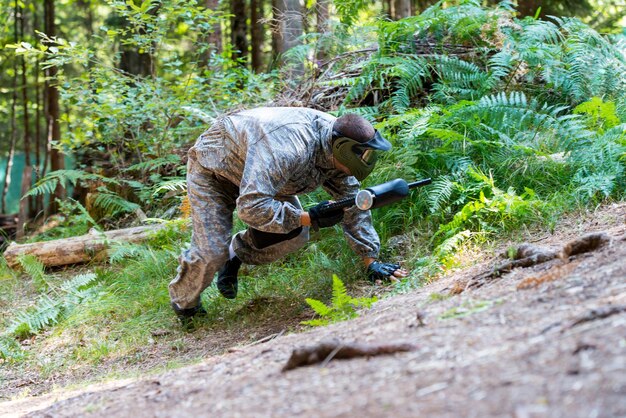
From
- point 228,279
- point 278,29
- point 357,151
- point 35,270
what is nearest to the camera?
point 357,151

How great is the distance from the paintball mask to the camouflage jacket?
0.11 metres

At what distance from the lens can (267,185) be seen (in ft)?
15.7

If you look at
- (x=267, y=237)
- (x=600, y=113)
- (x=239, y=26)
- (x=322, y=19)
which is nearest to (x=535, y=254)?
(x=267, y=237)

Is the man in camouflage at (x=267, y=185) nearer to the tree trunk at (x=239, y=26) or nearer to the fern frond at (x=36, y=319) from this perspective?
the fern frond at (x=36, y=319)

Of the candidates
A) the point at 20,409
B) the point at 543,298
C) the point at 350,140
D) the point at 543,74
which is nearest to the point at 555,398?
the point at 543,298

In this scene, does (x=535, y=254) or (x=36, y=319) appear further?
(x=36, y=319)

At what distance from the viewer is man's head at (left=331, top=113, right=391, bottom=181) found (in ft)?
15.9

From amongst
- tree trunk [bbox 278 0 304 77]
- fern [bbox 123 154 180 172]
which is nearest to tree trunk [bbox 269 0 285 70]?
tree trunk [bbox 278 0 304 77]

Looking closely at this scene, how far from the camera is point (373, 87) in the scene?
7.38 m

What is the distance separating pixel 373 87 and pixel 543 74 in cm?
172

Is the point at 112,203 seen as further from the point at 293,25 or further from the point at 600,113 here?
the point at 600,113

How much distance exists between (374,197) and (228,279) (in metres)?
1.60

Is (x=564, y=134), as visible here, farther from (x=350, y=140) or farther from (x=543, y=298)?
(x=543, y=298)

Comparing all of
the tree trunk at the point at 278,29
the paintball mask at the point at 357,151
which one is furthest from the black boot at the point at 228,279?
the tree trunk at the point at 278,29
